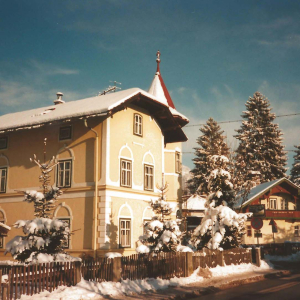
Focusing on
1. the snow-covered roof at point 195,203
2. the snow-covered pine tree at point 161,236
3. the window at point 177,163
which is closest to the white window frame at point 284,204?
the snow-covered roof at point 195,203

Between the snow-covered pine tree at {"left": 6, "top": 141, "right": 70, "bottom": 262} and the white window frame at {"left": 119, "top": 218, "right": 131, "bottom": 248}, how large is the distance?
6616 mm

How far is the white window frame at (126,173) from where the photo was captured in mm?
23906

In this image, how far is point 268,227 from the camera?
43.5 metres

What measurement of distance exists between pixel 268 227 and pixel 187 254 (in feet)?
93.2

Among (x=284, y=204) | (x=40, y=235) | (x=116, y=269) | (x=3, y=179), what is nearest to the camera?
(x=116, y=269)

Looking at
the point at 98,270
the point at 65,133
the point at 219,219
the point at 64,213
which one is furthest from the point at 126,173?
the point at 98,270

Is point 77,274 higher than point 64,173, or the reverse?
point 64,173

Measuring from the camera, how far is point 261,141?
55781mm

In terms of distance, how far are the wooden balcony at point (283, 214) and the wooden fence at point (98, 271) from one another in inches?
1188

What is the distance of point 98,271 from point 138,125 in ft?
43.4

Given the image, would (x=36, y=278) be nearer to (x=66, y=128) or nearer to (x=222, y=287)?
(x=222, y=287)

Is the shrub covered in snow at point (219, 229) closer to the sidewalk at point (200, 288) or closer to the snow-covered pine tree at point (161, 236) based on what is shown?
the sidewalk at point (200, 288)

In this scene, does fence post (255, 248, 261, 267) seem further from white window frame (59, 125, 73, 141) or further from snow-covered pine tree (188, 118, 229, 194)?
snow-covered pine tree (188, 118, 229, 194)

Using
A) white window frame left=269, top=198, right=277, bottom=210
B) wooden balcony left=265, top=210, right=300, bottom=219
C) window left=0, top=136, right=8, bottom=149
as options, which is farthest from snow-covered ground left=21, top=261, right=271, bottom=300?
white window frame left=269, top=198, right=277, bottom=210
